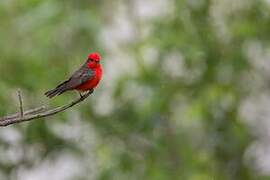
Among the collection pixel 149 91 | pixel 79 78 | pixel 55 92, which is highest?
pixel 149 91

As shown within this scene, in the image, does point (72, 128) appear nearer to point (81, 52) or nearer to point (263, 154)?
point (81, 52)

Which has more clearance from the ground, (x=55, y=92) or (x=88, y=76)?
(x=88, y=76)

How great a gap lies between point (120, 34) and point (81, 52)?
1.09m

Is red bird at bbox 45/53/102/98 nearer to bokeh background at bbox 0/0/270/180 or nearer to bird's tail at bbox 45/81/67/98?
bird's tail at bbox 45/81/67/98

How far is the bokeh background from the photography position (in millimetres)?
6262

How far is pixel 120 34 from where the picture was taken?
25.6 ft

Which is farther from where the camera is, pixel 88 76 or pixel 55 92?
pixel 88 76

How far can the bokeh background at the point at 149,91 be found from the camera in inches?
247

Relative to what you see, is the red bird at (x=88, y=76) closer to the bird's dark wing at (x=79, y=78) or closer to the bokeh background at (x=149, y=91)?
the bird's dark wing at (x=79, y=78)

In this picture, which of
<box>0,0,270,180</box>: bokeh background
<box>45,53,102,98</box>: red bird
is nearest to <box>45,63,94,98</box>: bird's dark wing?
<box>45,53,102,98</box>: red bird

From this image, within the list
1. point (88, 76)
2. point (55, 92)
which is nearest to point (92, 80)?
point (88, 76)

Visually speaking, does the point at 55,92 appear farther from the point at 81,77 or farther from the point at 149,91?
the point at 149,91

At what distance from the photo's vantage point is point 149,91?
6.43 m

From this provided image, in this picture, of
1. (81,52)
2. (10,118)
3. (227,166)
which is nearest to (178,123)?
(227,166)
